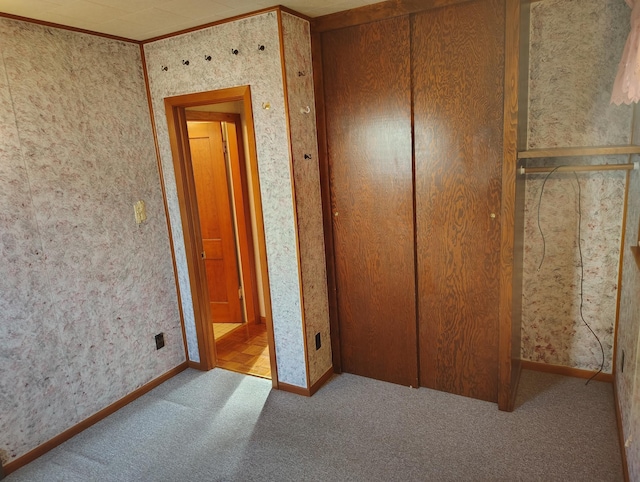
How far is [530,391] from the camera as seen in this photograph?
8.81ft

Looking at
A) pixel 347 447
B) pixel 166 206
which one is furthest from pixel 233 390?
pixel 166 206

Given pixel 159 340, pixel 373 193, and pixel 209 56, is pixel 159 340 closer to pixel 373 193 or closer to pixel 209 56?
pixel 373 193

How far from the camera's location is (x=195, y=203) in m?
3.10

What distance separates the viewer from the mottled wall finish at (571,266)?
257cm

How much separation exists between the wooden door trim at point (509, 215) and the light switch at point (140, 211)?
2.30 m

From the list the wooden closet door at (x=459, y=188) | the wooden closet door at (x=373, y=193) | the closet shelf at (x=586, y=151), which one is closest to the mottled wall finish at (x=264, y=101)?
the wooden closet door at (x=373, y=193)

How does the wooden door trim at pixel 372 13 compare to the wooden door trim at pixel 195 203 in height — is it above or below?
above

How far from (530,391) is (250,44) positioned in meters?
2.75

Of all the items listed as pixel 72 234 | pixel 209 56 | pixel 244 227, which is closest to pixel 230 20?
pixel 209 56

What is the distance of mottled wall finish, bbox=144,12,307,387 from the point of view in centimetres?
251

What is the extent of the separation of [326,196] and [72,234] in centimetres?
157

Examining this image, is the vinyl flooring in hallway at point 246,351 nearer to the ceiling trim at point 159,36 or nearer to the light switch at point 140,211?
the light switch at point 140,211

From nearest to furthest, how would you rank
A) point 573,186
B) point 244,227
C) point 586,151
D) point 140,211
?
point 586,151 < point 573,186 < point 140,211 < point 244,227

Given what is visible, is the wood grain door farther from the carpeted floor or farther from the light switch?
the carpeted floor
